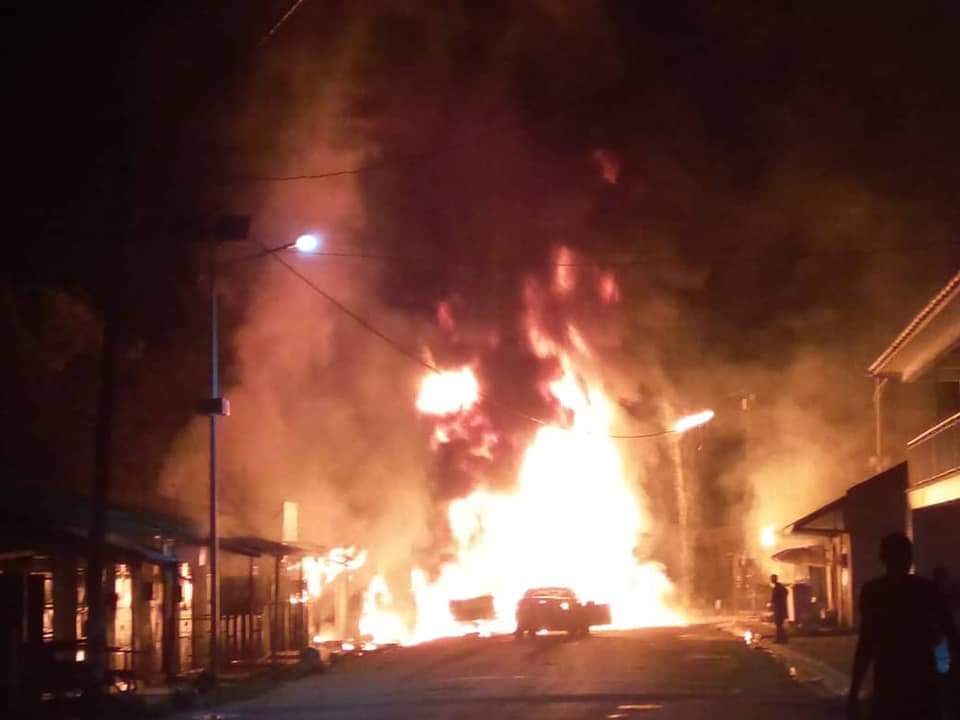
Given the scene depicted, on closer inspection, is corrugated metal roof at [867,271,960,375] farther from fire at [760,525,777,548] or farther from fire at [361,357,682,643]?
fire at [361,357,682,643]

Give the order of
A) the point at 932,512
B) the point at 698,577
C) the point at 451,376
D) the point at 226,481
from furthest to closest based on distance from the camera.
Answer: the point at 698,577, the point at 451,376, the point at 226,481, the point at 932,512

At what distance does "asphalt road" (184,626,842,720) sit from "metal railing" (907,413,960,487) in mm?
5017

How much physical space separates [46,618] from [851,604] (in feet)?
74.2

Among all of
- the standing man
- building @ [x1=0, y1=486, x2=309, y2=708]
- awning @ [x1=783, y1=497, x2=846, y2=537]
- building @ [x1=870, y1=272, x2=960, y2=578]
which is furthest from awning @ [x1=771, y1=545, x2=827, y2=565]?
building @ [x1=0, y1=486, x2=309, y2=708]

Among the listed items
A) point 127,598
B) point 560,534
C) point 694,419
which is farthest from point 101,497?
point 694,419

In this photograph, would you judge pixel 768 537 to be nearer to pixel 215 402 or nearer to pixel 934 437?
pixel 934 437

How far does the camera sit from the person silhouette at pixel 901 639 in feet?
24.6

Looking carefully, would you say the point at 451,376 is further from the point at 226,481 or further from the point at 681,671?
the point at 681,671

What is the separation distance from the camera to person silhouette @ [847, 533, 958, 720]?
295 inches

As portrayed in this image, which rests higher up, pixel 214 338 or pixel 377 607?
pixel 214 338

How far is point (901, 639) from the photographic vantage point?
25.0ft

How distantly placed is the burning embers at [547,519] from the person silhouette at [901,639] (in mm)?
35776

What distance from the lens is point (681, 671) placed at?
928 inches

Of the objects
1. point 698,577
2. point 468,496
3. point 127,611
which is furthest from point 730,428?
point 127,611
